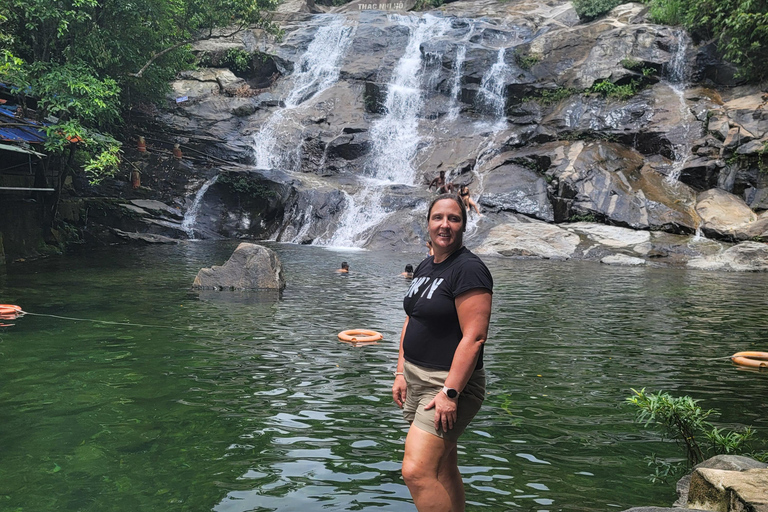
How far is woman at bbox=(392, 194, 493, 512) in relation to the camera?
3055mm

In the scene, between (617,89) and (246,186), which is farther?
(617,89)

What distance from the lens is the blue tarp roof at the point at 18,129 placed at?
46.8 feet

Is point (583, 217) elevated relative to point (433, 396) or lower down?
elevated

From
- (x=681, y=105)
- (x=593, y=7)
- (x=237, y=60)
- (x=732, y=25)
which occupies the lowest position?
(x=681, y=105)

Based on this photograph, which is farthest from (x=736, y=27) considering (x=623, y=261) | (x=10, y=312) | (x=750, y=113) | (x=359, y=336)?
(x=10, y=312)

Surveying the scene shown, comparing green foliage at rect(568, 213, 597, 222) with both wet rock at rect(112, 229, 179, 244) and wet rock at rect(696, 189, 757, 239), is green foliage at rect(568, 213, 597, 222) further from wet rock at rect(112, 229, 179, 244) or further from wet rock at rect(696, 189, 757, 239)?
wet rock at rect(112, 229, 179, 244)

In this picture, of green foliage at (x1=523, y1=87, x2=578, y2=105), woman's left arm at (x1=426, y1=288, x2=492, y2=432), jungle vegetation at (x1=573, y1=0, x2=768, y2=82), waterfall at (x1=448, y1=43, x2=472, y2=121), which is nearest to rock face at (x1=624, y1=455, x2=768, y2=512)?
woman's left arm at (x1=426, y1=288, x2=492, y2=432)

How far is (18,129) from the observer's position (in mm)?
15195

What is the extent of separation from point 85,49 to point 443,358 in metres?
17.3

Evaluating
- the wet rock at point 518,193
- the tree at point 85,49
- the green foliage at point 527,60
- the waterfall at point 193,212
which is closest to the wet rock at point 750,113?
the wet rock at point 518,193

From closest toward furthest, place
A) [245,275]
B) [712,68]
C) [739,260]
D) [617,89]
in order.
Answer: [245,275] < [739,260] < [712,68] < [617,89]

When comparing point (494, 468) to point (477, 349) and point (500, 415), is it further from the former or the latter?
point (477, 349)

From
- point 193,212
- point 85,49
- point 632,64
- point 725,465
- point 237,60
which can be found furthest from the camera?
point 237,60

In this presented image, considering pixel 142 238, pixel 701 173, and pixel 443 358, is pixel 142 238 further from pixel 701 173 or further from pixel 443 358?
pixel 701 173
